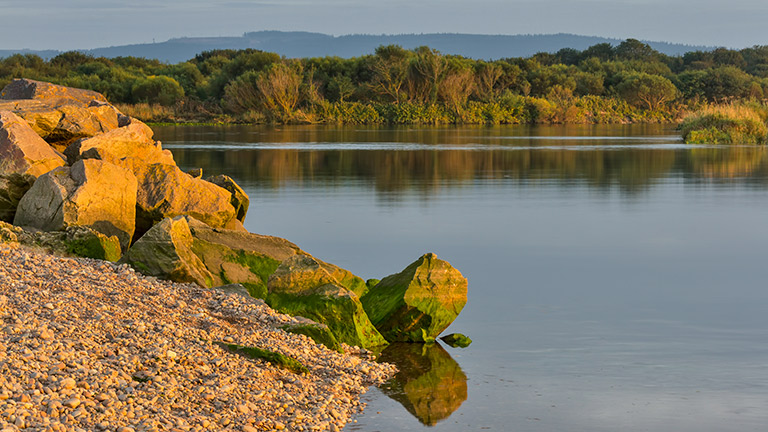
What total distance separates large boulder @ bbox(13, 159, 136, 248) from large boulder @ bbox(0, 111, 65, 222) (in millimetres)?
647

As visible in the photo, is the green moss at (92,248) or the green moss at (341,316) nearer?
the green moss at (341,316)

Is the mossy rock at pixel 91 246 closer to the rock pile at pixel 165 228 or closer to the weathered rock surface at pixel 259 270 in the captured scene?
the rock pile at pixel 165 228

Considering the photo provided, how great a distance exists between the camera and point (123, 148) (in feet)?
38.8

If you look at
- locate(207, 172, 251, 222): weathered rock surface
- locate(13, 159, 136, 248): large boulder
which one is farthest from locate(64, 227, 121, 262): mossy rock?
locate(207, 172, 251, 222): weathered rock surface

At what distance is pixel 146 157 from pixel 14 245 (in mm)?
3888

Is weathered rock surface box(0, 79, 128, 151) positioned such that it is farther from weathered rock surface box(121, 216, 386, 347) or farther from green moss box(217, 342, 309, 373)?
green moss box(217, 342, 309, 373)

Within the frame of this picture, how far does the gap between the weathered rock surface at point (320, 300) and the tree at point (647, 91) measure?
52.0 meters

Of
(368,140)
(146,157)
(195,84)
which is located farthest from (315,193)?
(195,84)

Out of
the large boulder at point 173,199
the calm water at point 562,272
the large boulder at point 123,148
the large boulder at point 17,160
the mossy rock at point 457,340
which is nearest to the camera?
the calm water at point 562,272

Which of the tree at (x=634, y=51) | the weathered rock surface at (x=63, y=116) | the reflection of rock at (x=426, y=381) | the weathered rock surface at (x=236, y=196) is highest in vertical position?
the tree at (x=634, y=51)

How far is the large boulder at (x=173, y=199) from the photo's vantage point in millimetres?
10641

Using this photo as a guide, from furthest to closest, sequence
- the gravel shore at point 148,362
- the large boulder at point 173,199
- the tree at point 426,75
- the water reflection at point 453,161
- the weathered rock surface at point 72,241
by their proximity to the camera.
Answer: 1. the tree at point 426,75
2. the water reflection at point 453,161
3. the large boulder at point 173,199
4. the weathered rock surface at point 72,241
5. the gravel shore at point 148,362

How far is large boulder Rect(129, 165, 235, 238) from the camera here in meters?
10.6

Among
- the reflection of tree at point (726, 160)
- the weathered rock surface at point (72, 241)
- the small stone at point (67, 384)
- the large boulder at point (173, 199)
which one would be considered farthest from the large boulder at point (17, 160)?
the reflection of tree at point (726, 160)
